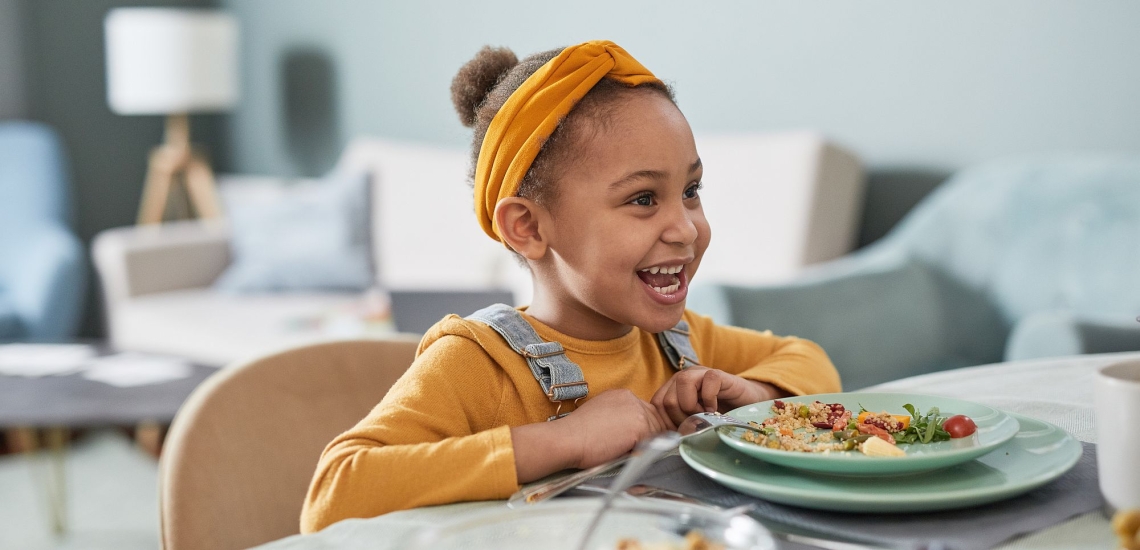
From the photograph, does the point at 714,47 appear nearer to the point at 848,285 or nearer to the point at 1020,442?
the point at 848,285

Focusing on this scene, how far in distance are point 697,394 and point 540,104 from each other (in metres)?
0.29

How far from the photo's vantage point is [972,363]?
2.37 meters

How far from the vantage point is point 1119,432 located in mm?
541

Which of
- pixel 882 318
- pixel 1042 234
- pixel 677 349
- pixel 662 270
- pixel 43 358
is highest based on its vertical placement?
pixel 662 270

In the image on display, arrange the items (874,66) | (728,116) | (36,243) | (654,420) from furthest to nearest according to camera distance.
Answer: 1. (36,243)
2. (728,116)
3. (874,66)
4. (654,420)

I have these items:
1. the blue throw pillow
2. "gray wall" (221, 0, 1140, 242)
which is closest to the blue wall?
"gray wall" (221, 0, 1140, 242)

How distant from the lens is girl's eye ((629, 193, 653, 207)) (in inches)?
36.5

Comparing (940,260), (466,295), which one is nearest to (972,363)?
(940,260)

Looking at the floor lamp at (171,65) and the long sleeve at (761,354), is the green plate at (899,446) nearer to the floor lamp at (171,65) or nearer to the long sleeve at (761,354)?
the long sleeve at (761,354)

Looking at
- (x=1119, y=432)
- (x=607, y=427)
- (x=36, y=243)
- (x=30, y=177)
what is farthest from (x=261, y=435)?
(x=30, y=177)

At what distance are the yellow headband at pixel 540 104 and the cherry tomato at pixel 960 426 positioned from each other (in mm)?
414

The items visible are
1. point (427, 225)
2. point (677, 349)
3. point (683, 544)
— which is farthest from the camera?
point (427, 225)

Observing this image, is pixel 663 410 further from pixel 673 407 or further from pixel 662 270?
pixel 662 270

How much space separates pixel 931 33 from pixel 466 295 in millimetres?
1434
